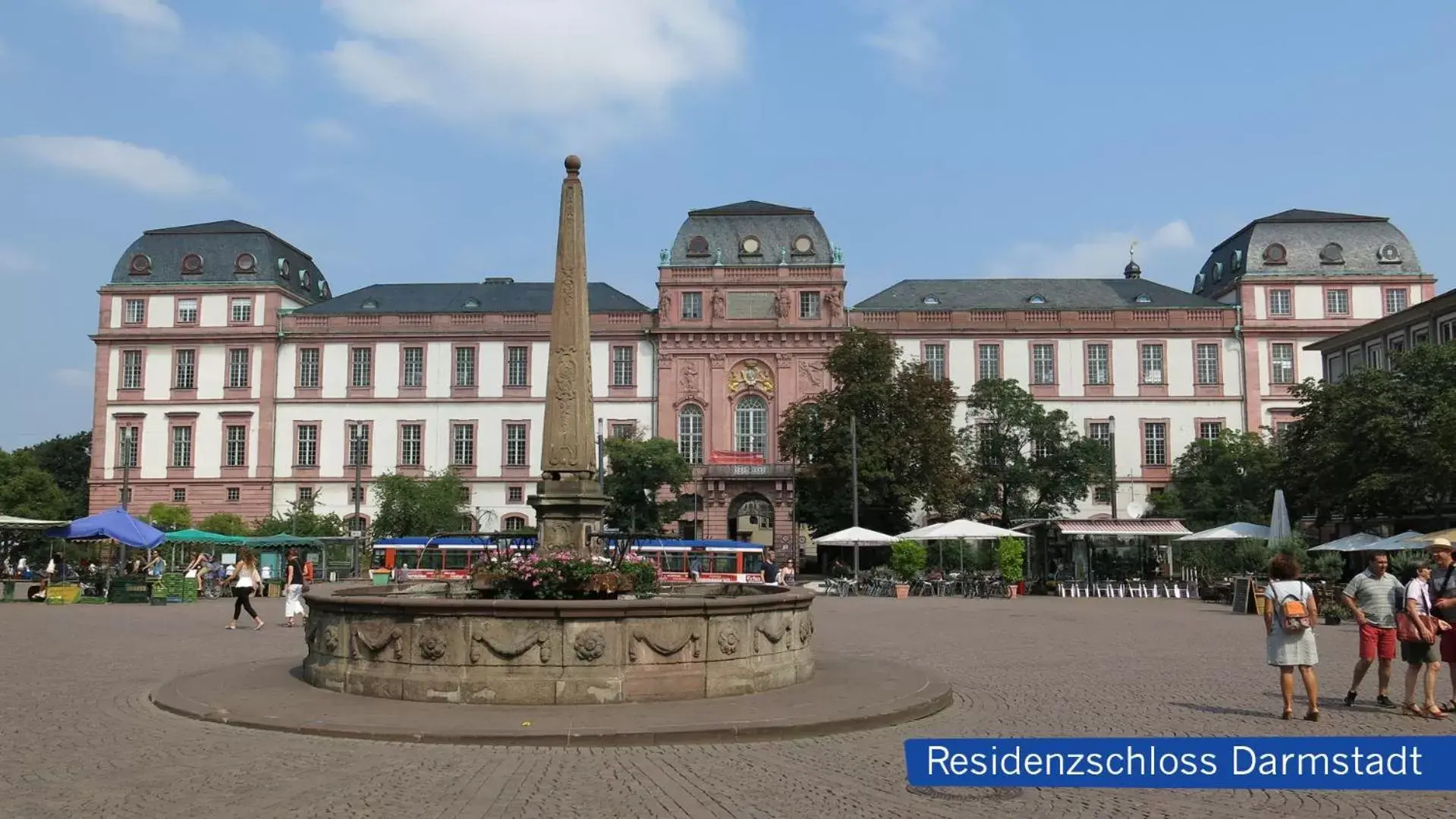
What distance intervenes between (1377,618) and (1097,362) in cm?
5330

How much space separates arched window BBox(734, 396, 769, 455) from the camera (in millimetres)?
61625

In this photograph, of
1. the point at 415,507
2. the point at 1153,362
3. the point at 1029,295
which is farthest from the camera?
the point at 1029,295

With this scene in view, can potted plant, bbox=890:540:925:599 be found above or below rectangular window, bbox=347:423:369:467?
below

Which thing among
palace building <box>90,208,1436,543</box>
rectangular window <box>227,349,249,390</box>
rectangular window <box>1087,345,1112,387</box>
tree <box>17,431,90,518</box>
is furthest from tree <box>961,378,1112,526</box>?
tree <box>17,431,90,518</box>

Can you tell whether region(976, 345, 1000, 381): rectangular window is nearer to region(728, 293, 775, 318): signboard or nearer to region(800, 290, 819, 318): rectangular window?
region(800, 290, 819, 318): rectangular window

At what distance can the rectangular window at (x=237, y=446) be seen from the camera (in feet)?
206

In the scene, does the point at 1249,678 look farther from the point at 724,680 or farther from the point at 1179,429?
the point at 1179,429

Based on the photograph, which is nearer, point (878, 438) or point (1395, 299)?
point (878, 438)

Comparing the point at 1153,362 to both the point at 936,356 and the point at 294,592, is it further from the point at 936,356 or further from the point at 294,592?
the point at 294,592

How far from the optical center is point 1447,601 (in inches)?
411

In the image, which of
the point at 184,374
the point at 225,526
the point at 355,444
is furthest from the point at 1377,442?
the point at 184,374

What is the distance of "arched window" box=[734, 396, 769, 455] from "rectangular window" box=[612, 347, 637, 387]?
6.09 m

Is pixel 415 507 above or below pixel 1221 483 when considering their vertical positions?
below

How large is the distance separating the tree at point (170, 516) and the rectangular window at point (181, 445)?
330 cm
